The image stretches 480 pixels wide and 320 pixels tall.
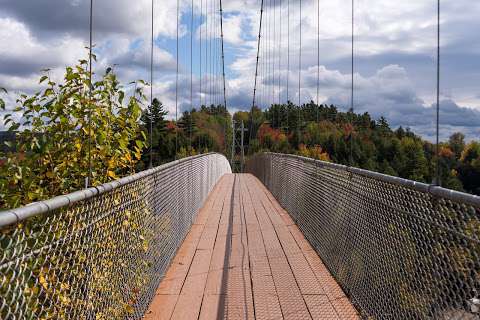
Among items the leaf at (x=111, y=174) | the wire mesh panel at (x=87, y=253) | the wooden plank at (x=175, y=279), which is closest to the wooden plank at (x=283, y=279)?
the wooden plank at (x=175, y=279)

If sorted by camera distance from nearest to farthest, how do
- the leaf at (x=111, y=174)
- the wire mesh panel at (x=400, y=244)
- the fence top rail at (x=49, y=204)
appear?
the fence top rail at (x=49, y=204) → the wire mesh panel at (x=400, y=244) → the leaf at (x=111, y=174)

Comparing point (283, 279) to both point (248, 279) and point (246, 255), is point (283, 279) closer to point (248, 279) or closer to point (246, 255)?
point (248, 279)

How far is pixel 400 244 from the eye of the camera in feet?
10.1

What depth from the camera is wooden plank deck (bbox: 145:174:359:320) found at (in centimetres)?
380

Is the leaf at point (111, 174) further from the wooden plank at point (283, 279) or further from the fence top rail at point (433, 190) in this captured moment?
the fence top rail at point (433, 190)

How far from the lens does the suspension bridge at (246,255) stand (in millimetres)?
2062

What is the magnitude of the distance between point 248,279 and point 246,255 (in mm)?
966

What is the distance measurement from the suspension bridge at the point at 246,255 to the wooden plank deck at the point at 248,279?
0.05 ft

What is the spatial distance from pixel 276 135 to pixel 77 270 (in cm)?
5251

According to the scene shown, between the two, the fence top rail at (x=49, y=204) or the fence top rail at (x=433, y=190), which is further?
the fence top rail at (x=433, y=190)

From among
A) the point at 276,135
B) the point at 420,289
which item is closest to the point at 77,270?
the point at 420,289

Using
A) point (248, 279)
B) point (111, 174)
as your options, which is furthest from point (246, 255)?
point (111, 174)

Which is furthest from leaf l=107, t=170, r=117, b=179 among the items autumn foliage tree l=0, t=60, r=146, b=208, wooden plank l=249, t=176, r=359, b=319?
wooden plank l=249, t=176, r=359, b=319

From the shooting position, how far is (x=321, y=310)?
3818 mm
